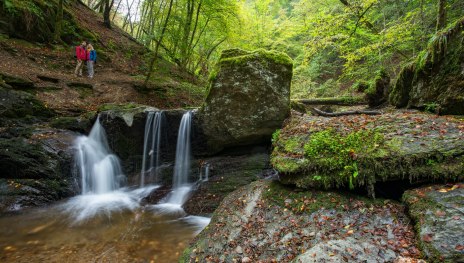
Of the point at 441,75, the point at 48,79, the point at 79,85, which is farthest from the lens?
the point at 79,85

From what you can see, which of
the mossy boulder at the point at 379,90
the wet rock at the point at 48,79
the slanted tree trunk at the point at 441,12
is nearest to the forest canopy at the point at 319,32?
the slanted tree trunk at the point at 441,12

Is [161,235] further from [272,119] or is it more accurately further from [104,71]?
[104,71]

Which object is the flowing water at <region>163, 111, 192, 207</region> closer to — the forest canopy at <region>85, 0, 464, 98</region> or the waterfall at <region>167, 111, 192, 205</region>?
the waterfall at <region>167, 111, 192, 205</region>

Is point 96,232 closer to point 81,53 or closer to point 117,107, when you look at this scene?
point 117,107

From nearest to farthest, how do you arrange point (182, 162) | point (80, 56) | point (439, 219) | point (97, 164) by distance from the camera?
point (439, 219), point (97, 164), point (182, 162), point (80, 56)

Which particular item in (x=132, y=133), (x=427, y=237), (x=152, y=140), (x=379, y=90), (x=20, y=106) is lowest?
(x=427, y=237)

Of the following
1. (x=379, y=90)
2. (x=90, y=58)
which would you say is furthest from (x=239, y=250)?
(x=90, y=58)

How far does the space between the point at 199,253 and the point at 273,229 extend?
3.65ft

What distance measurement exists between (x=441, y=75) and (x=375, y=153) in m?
2.87

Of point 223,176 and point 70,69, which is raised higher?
point 70,69

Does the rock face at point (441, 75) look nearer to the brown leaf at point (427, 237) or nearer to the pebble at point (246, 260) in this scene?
the brown leaf at point (427, 237)

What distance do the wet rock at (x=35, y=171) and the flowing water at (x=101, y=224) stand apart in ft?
1.24

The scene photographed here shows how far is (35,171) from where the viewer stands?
6.75 m

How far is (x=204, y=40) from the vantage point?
17.8 meters
